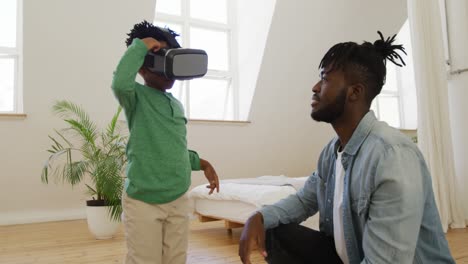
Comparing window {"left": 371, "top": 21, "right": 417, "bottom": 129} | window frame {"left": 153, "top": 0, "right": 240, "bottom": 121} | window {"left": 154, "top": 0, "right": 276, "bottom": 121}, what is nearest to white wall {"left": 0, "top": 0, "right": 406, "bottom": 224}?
window {"left": 154, "top": 0, "right": 276, "bottom": 121}

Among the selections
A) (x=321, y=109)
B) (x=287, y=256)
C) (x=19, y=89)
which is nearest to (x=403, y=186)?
(x=321, y=109)

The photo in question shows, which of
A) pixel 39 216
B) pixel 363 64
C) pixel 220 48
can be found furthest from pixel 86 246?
pixel 220 48

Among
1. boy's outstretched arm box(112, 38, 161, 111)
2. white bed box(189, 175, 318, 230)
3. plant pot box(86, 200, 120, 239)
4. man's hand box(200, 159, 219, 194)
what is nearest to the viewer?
boy's outstretched arm box(112, 38, 161, 111)

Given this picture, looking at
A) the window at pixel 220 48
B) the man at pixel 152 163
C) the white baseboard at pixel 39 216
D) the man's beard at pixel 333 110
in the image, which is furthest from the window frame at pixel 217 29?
the man's beard at pixel 333 110

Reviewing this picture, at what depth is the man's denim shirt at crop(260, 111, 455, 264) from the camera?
0.81m

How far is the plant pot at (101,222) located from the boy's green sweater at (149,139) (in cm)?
158

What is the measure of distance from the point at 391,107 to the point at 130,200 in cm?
569

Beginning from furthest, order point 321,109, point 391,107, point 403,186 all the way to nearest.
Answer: point 391,107
point 321,109
point 403,186

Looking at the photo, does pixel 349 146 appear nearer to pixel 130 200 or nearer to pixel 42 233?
pixel 130 200

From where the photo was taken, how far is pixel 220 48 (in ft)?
14.9

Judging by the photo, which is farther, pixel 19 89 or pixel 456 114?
pixel 19 89

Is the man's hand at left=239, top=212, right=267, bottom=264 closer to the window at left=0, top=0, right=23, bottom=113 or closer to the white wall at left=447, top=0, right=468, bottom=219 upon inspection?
the white wall at left=447, top=0, right=468, bottom=219

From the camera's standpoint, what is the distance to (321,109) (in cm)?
103

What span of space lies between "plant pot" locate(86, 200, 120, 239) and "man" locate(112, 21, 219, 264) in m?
1.55
